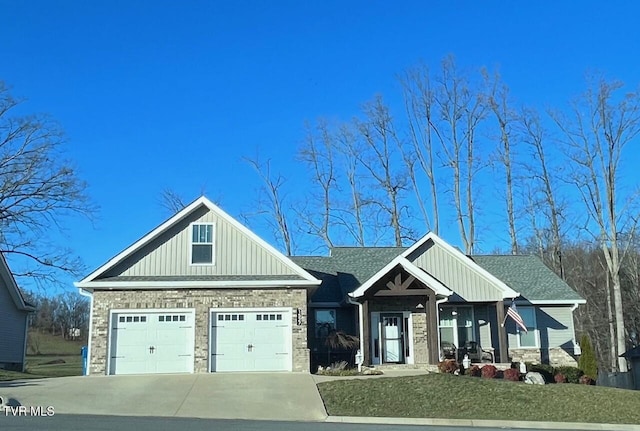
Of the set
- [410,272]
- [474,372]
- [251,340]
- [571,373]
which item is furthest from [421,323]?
[251,340]

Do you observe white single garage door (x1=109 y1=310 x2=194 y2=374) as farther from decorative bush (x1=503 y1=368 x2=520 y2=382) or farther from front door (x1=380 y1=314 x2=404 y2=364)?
decorative bush (x1=503 y1=368 x2=520 y2=382)

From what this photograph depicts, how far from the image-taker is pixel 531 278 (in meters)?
29.8

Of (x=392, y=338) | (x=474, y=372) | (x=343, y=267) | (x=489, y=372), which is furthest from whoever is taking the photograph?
(x=343, y=267)

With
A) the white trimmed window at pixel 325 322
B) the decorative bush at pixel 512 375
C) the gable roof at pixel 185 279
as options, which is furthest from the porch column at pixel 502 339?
the gable roof at pixel 185 279

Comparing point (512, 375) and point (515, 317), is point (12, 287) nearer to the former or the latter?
point (515, 317)

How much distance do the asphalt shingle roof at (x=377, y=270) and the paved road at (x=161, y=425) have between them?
1250 centimetres

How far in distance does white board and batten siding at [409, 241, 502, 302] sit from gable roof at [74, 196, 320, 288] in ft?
19.7

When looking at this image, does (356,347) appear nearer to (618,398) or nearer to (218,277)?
(218,277)

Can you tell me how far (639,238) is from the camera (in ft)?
141

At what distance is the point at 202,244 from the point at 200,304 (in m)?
2.28

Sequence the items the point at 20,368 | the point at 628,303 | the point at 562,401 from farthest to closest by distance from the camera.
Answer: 1. the point at 628,303
2. the point at 20,368
3. the point at 562,401

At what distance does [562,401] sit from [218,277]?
12023mm

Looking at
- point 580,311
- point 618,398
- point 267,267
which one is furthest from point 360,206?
point 618,398

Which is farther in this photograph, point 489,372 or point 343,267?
point 343,267
